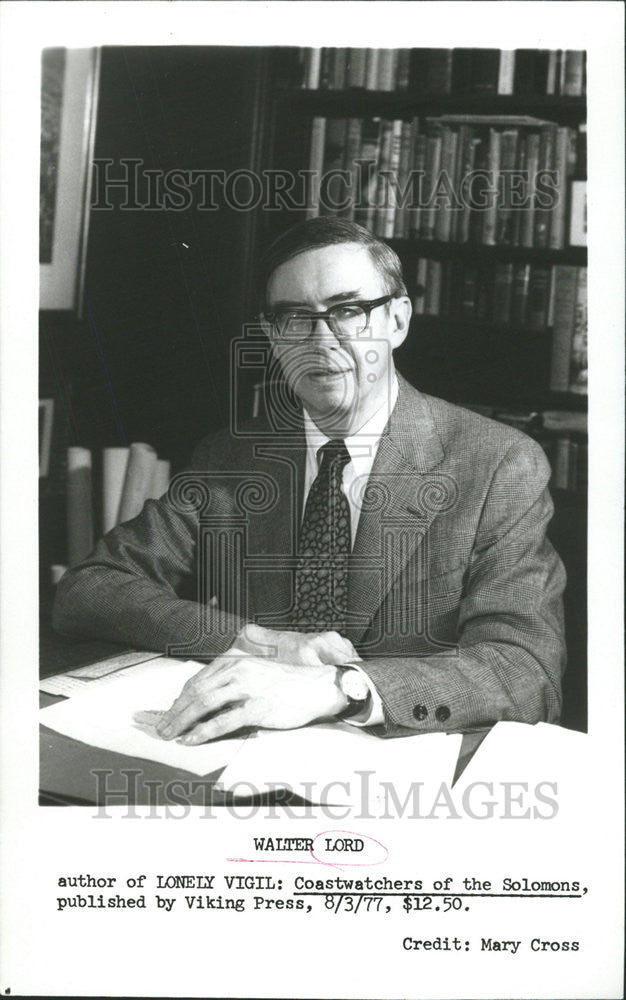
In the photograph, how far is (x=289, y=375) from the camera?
3.90 ft

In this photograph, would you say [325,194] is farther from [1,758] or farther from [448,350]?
[1,758]

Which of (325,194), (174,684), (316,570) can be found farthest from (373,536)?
(325,194)

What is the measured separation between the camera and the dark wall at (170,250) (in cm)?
120

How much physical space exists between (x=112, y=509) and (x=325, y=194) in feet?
Result: 1.91

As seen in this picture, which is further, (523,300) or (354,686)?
(523,300)

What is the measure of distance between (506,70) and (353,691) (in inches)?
37.7

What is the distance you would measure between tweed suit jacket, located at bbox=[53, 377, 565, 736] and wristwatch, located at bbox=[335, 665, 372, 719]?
19 mm

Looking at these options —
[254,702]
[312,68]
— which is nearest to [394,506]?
[254,702]

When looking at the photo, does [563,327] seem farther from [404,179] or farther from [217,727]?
[217,727]

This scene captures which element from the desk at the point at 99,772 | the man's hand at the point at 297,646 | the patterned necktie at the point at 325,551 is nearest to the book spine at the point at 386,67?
the patterned necktie at the point at 325,551

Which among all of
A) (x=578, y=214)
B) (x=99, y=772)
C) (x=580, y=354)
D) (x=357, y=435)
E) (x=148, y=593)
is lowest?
(x=99, y=772)

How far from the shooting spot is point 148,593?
1202 millimetres

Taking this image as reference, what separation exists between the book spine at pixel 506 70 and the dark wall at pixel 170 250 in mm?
368

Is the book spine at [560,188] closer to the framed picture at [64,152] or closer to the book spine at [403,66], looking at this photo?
the book spine at [403,66]
